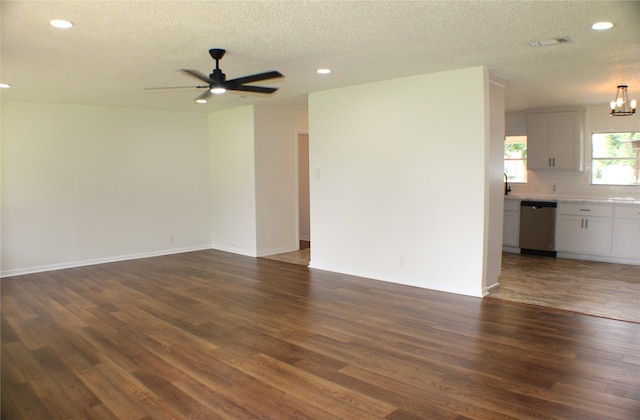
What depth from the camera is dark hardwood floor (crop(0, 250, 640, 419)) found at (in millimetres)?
2674

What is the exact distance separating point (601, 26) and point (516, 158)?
201 inches

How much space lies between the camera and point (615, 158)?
723 cm

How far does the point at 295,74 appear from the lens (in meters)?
4.94

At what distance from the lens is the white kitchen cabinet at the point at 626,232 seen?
647 cm

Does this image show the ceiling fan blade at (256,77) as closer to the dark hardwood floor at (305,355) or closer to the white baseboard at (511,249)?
the dark hardwood floor at (305,355)

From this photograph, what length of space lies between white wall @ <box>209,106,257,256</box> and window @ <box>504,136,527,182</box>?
4659 mm

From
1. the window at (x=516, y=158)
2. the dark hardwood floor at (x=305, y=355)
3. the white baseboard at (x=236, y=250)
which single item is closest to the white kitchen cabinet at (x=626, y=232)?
the window at (x=516, y=158)

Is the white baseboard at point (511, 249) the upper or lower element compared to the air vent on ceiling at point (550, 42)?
lower

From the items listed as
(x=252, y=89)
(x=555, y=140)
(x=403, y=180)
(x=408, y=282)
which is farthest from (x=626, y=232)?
(x=252, y=89)

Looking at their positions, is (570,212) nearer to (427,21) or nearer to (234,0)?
(427,21)

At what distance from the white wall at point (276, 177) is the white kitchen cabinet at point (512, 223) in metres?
3.61

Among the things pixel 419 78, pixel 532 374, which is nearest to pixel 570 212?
pixel 419 78

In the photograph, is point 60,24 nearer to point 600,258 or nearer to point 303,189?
point 303,189

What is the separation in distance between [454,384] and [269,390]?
121 centimetres
